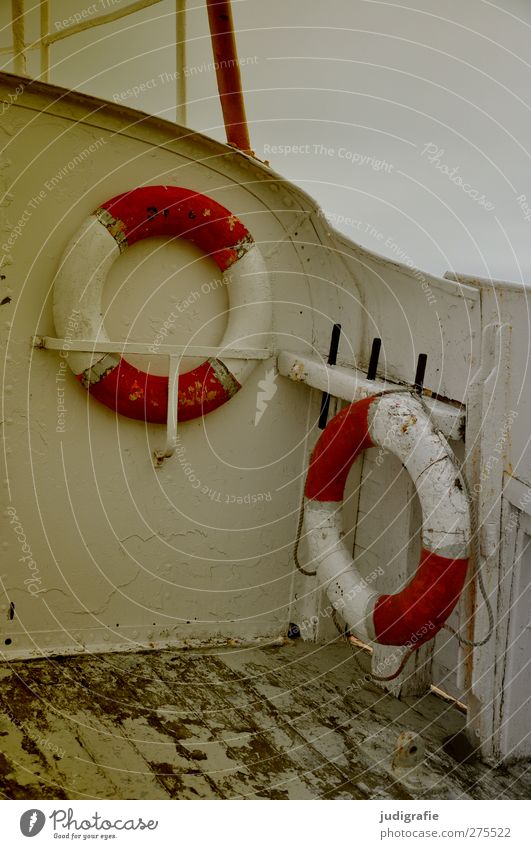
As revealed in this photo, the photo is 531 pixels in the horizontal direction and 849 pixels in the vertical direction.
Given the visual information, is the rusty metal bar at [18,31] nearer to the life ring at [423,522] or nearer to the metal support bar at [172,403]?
the metal support bar at [172,403]

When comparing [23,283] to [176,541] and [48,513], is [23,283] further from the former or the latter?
[176,541]

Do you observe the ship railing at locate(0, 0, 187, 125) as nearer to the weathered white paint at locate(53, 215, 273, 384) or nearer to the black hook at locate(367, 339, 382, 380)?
the weathered white paint at locate(53, 215, 273, 384)

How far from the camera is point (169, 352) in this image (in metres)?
2.58

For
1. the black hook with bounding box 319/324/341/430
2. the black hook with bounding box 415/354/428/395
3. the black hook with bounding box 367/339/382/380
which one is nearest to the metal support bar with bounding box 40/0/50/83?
the black hook with bounding box 319/324/341/430

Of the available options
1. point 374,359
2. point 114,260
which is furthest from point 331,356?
point 114,260

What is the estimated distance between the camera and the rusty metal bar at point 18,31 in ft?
8.54

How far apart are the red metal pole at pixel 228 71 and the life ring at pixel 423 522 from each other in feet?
6.29

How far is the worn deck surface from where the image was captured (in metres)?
1.90

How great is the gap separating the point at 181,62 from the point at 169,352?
3.54 feet

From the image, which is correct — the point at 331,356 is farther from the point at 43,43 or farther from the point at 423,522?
the point at 43,43

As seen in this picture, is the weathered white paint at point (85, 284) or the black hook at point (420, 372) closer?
the black hook at point (420, 372)

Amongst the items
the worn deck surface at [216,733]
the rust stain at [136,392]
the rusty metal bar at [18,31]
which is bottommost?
the worn deck surface at [216,733]

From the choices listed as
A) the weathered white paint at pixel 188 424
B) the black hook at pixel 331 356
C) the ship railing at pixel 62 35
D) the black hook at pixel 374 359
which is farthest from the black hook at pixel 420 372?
the ship railing at pixel 62 35

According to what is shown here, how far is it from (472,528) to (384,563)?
0.52 meters
